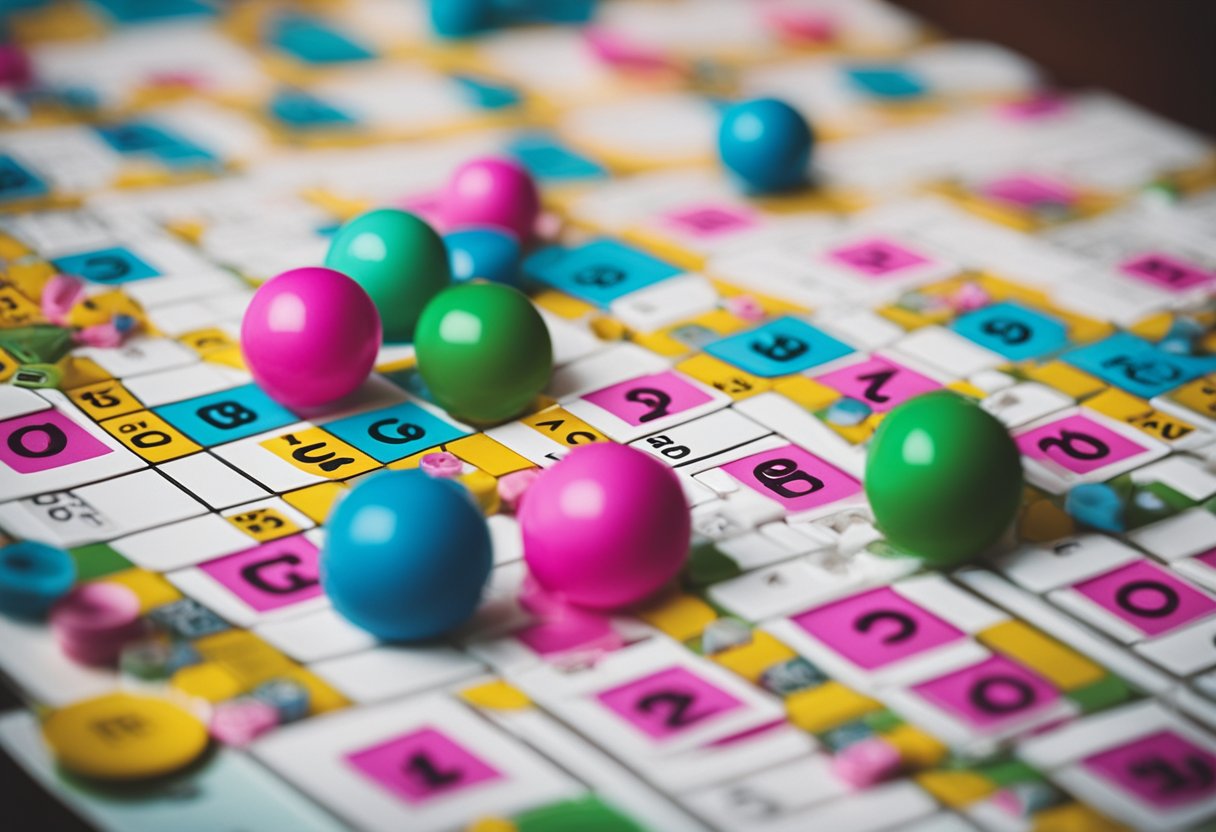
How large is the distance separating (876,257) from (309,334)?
0.84 m

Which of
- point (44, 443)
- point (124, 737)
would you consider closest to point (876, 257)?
point (44, 443)

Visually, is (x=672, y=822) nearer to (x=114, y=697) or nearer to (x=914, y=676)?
(x=914, y=676)

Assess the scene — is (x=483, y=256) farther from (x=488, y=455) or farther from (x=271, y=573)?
(x=271, y=573)

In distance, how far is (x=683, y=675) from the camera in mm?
1202

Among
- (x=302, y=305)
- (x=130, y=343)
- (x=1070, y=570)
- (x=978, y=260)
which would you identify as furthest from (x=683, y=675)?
(x=978, y=260)

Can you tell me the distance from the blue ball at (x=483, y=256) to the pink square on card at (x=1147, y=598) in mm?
789

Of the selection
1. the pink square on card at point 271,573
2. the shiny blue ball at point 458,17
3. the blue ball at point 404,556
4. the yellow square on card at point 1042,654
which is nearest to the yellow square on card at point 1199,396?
the yellow square on card at point 1042,654

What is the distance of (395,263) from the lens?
163cm

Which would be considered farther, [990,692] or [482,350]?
[482,350]

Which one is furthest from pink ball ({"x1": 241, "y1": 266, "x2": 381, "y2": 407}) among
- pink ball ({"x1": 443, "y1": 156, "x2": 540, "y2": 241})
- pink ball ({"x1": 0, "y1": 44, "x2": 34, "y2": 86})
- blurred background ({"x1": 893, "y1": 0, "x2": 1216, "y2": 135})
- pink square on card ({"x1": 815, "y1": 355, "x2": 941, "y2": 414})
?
blurred background ({"x1": 893, "y1": 0, "x2": 1216, "y2": 135})

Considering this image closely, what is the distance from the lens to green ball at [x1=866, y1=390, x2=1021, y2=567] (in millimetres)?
1280

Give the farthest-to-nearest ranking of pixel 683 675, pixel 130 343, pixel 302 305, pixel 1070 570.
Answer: pixel 130 343 → pixel 302 305 → pixel 1070 570 → pixel 683 675

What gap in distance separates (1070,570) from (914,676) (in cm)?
23

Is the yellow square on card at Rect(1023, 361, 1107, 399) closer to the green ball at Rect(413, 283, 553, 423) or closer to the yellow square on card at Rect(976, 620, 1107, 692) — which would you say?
the yellow square on card at Rect(976, 620, 1107, 692)
